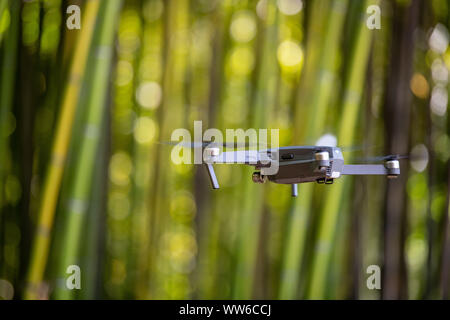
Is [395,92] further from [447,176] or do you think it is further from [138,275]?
[138,275]

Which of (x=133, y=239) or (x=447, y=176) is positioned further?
(x=447, y=176)

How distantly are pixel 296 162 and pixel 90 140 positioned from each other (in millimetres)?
675

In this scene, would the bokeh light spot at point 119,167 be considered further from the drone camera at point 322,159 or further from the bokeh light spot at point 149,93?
the drone camera at point 322,159

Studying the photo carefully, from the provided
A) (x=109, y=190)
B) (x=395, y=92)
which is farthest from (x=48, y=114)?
(x=395, y=92)

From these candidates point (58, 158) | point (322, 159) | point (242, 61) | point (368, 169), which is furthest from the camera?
point (242, 61)

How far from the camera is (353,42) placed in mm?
1545

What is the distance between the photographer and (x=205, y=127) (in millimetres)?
1505

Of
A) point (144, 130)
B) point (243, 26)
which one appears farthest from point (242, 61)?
point (144, 130)

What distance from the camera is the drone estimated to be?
0.91 metres

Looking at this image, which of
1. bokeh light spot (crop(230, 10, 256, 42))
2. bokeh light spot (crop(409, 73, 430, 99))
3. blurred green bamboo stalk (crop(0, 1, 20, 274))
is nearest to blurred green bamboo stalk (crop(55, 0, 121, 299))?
blurred green bamboo stalk (crop(0, 1, 20, 274))

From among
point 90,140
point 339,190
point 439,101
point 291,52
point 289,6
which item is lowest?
point 339,190

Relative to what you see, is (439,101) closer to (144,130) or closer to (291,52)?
(291,52)
